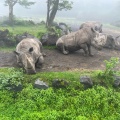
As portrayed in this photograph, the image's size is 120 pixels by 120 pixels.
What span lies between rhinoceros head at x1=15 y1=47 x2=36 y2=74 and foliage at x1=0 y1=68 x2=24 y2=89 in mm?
360

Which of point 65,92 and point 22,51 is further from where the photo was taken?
point 22,51

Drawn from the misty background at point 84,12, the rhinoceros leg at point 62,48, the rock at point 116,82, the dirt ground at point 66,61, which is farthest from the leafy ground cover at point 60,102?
the misty background at point 84,12

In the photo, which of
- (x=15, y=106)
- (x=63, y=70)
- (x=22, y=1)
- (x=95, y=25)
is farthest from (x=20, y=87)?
(x=22, y=1)

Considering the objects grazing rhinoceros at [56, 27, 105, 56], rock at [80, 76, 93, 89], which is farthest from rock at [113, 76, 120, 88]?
grazing rhinoceros at [56, 27, 105, 56]

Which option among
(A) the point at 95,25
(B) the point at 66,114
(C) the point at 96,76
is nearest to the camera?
(B) the point at 66,114

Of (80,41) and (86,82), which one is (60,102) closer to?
(86,82)

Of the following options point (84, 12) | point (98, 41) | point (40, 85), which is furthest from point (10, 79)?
point (84, 12)

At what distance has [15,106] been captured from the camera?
9820mm

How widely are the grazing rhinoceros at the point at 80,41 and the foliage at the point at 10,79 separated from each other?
15.4ft

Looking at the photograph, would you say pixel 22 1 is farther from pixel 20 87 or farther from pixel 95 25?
pixel 20 87

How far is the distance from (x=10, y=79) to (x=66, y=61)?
13.3ft

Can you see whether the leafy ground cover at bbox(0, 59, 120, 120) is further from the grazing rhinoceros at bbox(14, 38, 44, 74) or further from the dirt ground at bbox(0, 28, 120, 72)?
the dirt ground at bbox(0, 28, 120, 72)

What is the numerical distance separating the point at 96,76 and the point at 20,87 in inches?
130

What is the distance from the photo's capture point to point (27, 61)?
37.5 ft
